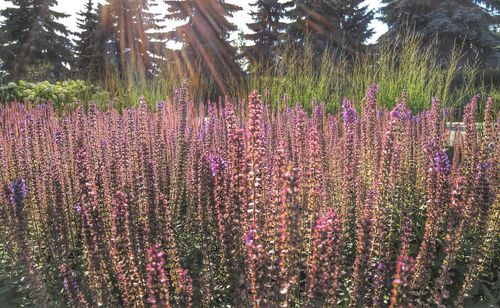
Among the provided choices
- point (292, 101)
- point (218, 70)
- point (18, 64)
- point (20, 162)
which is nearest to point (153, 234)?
point (20, 162)

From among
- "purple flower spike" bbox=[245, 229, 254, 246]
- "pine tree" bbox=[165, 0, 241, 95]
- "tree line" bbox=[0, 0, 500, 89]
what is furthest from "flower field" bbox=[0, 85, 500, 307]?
"pine tree" bbox=[165, 0, 241, 95]

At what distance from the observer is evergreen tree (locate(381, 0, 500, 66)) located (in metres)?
28.8

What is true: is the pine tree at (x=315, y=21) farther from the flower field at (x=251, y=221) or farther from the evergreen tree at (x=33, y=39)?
the flower field at (x=251, y=221)

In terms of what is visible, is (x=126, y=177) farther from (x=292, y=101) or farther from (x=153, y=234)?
(x=292, y=101)

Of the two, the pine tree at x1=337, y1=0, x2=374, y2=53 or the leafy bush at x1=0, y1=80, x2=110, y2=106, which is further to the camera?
the pine tree at x1=337, y1=0, x2=374, y2=53

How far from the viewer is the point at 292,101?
10.3 meters

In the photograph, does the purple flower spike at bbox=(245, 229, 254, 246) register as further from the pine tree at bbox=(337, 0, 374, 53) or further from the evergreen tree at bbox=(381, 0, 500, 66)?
the pine tree at bbox=(337, 0, 374, 53)

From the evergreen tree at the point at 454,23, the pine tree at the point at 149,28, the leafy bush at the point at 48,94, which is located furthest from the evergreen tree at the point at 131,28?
the leafy bush at the point at 48,94

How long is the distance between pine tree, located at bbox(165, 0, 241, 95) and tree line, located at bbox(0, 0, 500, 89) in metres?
0.07

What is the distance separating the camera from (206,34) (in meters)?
29.1

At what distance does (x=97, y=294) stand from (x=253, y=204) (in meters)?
1.08

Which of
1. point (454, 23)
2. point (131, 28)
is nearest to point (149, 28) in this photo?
point (131, 28)

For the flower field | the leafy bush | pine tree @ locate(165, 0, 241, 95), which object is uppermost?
pine tree @ locate(165, 0, 241, 95)

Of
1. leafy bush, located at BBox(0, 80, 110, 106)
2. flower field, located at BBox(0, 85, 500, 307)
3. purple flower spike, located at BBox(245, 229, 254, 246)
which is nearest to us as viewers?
purple flower spike, located at BBox(245, 229, 254, 246)
